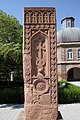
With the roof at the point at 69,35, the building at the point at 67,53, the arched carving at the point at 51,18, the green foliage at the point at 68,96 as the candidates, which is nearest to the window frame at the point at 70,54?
the building at the point at 67,53

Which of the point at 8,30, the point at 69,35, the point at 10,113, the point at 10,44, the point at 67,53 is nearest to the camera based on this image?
the point at 10,113

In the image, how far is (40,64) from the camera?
5863mm

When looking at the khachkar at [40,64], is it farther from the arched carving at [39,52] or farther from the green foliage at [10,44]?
the green foliage at [10,44]

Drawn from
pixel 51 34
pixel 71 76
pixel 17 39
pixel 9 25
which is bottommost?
pixel 71 76

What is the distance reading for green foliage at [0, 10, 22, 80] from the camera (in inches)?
589

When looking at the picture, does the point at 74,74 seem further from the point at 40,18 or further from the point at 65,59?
the point at 40,18

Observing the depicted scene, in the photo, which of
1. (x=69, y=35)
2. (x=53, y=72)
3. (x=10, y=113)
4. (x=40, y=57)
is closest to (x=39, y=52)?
(x=40, y=57)

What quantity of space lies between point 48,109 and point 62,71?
28.9 metres

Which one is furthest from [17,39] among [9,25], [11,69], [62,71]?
[62,71]

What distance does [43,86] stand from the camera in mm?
5844

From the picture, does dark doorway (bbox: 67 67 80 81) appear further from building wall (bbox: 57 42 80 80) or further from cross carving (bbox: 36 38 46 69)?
cross carving (bbox: 36 38 46 69)

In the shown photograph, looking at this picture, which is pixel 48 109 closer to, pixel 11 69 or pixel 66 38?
pixel 11 69

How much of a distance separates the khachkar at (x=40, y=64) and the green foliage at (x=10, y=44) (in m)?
8.93

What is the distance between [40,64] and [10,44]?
1013cm
